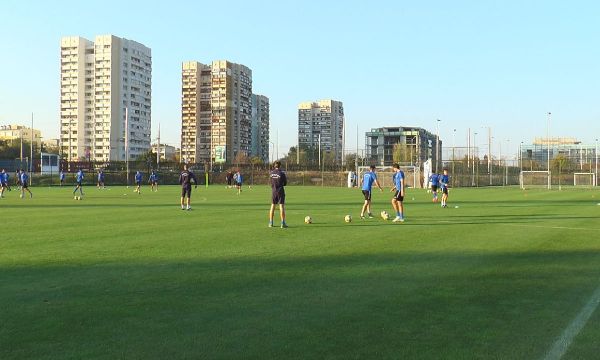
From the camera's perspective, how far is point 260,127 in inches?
6772

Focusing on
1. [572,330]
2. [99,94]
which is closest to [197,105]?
[99,94]

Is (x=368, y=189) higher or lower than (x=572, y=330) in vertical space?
higher

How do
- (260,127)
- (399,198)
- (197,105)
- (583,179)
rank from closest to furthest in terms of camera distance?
(399,198), (583,179), (197,105), (260,127)

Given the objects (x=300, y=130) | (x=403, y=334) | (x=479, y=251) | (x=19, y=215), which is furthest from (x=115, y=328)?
(x=300, y=130)

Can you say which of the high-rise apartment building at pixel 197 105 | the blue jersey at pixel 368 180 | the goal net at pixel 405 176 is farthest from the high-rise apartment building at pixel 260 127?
the blue jersey at pixel 368 180

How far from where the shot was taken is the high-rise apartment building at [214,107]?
146 m

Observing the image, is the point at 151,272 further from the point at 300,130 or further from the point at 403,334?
the point at 300,130

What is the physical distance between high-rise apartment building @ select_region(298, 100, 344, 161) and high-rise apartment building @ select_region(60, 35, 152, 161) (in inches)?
2277

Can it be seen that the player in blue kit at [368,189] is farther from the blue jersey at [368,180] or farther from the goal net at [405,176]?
the goal net at [405,176]

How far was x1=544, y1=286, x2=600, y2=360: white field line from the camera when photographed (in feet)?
16.8

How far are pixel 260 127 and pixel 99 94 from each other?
4884cm

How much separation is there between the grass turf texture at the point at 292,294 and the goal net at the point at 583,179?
65.4 m

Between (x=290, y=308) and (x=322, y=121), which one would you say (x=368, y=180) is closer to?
(x=290, y=308)

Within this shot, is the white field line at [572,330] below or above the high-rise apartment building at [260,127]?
below
